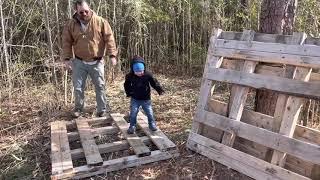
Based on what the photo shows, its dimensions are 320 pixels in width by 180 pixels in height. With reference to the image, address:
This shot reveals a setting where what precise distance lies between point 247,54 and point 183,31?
15.9 feet

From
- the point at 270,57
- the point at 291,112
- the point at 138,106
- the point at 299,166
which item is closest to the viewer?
the point at 291,112

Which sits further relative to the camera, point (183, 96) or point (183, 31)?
point (183, 31)

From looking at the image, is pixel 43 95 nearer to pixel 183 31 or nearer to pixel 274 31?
pixel 183 31

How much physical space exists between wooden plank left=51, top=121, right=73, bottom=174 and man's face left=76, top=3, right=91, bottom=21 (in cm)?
142

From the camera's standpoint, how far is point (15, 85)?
6895 millimetres

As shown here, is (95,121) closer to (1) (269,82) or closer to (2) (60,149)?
(2) (60,149)

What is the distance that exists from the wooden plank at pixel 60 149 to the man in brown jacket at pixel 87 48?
0.58 metres

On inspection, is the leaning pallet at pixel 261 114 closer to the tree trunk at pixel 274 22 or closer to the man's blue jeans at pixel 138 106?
the tree trunk at pixel 274 22

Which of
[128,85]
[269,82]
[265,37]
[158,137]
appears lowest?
[158,137]

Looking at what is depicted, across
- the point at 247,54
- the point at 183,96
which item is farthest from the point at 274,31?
the point at 183,96

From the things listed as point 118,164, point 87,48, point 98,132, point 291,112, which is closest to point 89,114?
point 98,132

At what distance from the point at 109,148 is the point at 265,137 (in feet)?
5.67

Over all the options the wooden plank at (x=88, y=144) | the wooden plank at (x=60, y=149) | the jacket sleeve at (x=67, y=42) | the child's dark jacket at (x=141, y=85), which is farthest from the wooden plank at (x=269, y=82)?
the jacket sleeve at (x=67, y=42)

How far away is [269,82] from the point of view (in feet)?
11.5
